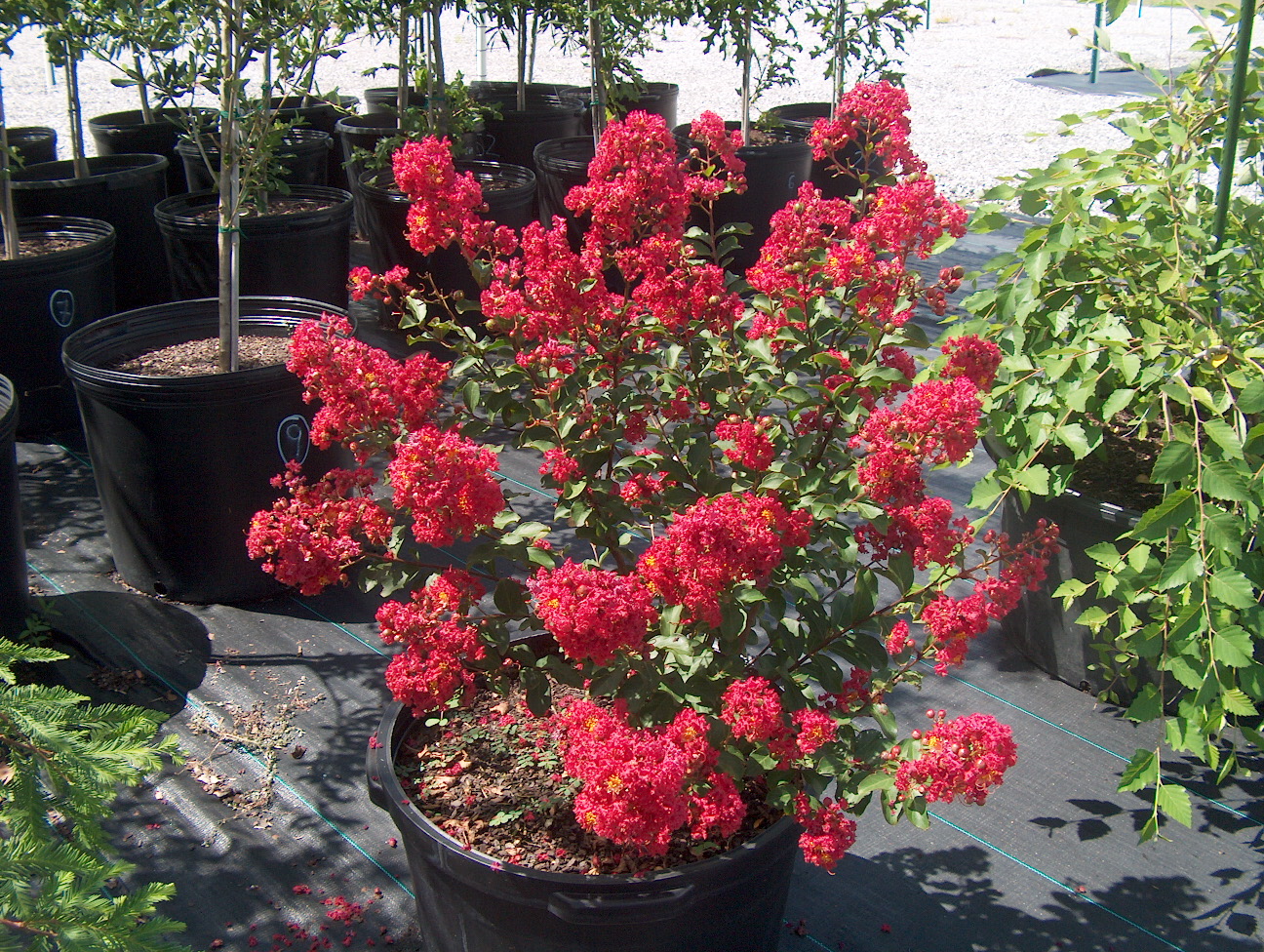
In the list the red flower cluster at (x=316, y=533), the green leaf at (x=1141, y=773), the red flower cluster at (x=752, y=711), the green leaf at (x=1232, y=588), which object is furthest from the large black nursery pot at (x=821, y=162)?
the red flower cluster at (x=752, y=711)

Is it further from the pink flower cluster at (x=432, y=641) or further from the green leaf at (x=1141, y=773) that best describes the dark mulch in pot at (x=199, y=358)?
the green leaf at (x=1141, y=773)

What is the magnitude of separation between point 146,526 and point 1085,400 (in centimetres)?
222

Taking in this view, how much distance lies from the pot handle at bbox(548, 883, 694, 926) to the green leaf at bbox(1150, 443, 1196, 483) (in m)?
1.10

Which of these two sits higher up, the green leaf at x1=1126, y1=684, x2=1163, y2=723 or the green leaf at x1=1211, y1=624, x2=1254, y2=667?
the green leaf at x1=1211, y1=624, x2=1254, y2=667

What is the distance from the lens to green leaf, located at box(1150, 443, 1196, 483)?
1.79 meters

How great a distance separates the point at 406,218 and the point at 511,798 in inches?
119

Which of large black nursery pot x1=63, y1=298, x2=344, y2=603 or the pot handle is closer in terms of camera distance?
the pot handle

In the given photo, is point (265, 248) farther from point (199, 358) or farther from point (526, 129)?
point (526, 129)

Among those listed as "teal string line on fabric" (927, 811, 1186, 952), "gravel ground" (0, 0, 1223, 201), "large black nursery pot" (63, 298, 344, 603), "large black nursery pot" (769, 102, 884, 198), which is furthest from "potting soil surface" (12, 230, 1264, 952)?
"gravel ground" (0, 0, 1223, 201)

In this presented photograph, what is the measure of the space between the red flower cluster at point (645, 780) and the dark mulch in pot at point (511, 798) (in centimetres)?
26

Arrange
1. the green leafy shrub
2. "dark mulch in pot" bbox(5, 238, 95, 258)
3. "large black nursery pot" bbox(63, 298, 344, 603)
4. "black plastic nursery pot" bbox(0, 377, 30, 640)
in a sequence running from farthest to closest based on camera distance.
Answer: "dark mulch in pot" bbox(5, 238, 95, 258)
"large black nursery pot" bbox(63, 298, 344, 603)
"black plastic nursery pot" bbox(0, 377, 30, 640)
the green leafy shrub

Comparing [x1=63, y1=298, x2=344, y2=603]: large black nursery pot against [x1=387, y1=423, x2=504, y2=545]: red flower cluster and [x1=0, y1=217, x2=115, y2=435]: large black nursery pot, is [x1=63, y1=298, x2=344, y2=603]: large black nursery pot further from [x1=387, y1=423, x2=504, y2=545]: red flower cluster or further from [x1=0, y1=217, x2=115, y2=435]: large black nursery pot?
[x1=387, y1=423, x2=504, y2=545]: red flower cluster

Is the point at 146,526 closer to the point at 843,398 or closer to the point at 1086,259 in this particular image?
the point at 843,398

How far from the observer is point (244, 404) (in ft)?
8.43
